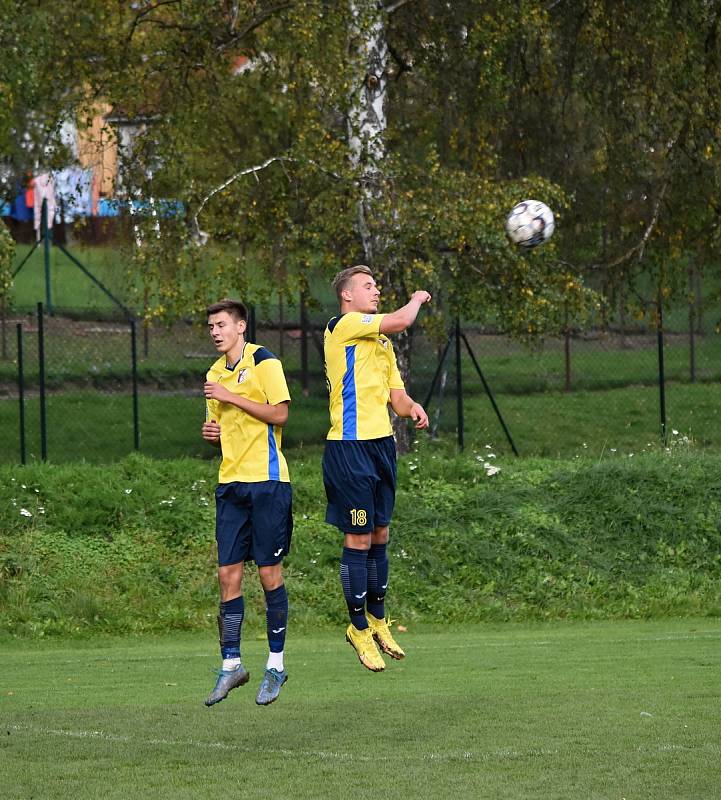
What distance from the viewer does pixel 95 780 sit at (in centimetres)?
721

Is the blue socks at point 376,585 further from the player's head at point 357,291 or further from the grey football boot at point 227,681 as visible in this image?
the player's head at point 357,291

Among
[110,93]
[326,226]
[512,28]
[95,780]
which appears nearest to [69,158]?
[110,93]

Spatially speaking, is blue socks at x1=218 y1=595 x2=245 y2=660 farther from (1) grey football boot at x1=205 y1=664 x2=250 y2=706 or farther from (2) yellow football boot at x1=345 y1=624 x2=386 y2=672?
(2) yellow football boot at x1=345 y1=624 x2=386 y2=672

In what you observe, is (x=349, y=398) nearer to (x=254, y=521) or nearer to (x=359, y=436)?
(x=359, y=436)

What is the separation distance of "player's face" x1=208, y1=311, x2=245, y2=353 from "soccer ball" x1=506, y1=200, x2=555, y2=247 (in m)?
4.70

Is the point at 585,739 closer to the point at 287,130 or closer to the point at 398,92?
the point at 398,92

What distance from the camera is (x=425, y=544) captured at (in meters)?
16.4

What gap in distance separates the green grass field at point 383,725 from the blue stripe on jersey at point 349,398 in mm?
1855

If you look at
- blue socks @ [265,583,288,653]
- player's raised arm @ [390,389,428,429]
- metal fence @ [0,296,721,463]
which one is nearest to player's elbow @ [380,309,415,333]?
player's raised arm @ [390,389,428,429]

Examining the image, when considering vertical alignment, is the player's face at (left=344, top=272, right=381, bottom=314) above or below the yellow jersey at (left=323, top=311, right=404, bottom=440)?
above

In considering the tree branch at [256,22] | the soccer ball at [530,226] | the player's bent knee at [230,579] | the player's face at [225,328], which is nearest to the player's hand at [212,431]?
the player's face at [225,328]

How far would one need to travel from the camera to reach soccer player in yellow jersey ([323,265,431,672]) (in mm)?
9023

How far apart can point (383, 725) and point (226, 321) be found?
8.80 feet

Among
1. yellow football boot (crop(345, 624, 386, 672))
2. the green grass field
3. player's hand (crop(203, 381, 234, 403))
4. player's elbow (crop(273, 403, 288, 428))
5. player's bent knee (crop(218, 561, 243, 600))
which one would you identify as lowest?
the green grass field
